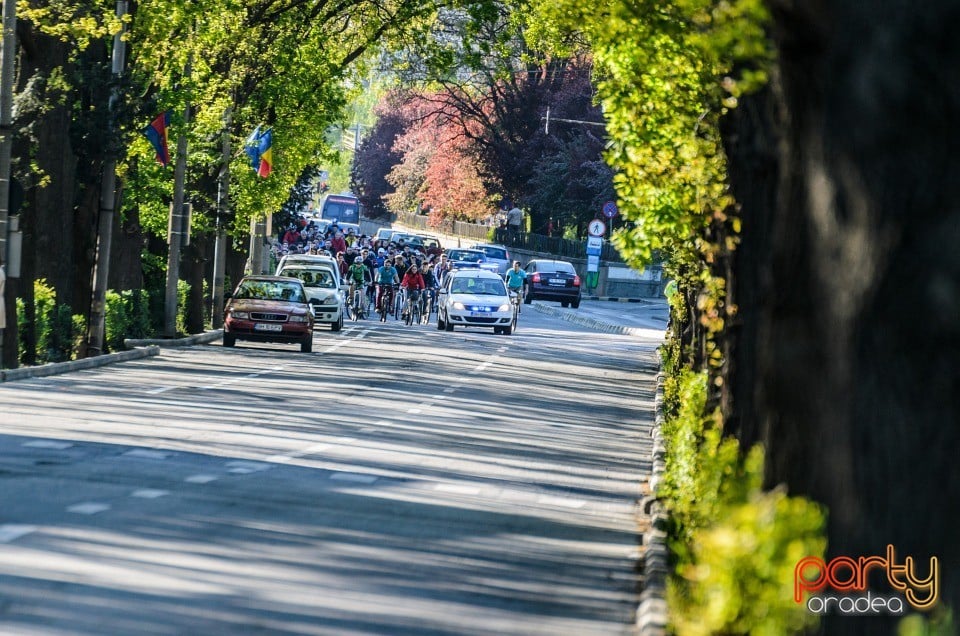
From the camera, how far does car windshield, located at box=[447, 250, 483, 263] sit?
79.2 metres

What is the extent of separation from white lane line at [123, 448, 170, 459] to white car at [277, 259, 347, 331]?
102 ft

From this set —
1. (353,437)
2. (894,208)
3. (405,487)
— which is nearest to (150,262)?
(353,437)

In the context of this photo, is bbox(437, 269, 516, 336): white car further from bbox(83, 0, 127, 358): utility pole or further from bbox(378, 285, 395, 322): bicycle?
bbox(83, 0, 127, 358): utility pole

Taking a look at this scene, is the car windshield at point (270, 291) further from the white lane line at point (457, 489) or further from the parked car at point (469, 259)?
the parked car at point (469, 259)

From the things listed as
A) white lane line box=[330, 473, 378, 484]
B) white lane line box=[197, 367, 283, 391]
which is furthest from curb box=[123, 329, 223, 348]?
white lane line box=[330, 473, 378, 484]

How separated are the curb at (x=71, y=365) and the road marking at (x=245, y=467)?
420 inches

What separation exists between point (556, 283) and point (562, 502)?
59.6 m

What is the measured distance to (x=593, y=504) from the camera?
15555 mm

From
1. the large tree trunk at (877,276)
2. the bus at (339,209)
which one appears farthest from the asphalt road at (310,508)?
the bus at (339,209)

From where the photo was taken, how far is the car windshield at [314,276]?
48781 mm

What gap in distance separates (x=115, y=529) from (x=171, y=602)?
2.52 meters

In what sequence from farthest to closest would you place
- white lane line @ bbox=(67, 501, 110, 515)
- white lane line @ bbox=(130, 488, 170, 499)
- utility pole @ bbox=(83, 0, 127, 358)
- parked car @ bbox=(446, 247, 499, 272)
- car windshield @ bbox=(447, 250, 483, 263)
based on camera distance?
car windshield @ bbox=(447, 250, 483, 263), parked car @ bbox=(446, 247, 499, 272), utility pole @ bbox=(83, 0, 127, 358), white lane line @ bbox=(130, 488, 170, 499), white lane line @ bbox=(67, 501, 110, 515)

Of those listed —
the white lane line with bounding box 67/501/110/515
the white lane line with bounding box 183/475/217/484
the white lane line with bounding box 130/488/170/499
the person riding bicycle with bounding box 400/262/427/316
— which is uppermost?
the person riding bicycle with bounding box 400/262/427/316

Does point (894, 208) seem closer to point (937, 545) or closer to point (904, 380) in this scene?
point (904, 380)
